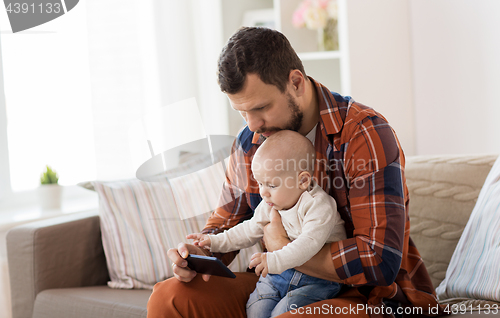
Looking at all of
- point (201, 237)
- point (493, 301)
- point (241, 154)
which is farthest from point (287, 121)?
point (493, 301)

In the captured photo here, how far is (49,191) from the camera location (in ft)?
6.95

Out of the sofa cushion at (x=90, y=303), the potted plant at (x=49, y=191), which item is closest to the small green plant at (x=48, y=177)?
the potted plant at (x=49, y=191)

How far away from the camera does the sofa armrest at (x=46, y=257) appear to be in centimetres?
160

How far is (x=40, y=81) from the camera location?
7.91 ft

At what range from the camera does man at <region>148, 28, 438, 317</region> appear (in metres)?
0.99

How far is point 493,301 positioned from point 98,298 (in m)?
1.18

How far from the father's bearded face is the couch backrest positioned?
648mm

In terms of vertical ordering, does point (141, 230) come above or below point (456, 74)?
below

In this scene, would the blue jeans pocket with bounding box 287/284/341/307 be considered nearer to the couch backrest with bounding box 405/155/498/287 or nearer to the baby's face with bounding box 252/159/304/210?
the baby's face with bounding box 252/159/304/210

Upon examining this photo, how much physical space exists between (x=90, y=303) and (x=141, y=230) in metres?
0.31

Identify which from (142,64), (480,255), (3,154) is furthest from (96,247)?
(480,255)

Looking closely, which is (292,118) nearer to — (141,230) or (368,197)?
(368,197)

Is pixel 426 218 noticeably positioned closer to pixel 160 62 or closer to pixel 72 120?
pixel 160 62

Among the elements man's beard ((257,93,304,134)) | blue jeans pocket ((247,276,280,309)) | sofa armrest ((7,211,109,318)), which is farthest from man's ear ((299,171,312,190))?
sofa armrest ((7,211,109,318))
